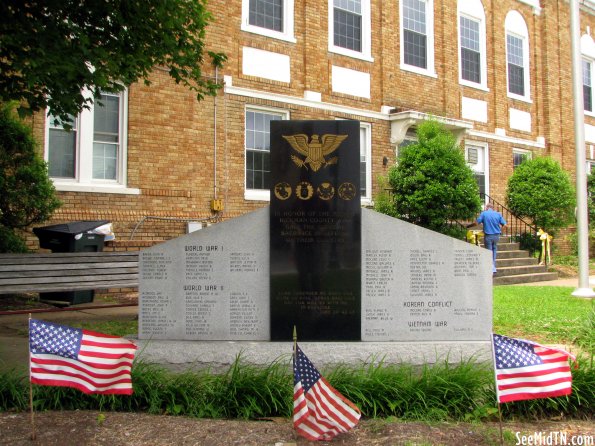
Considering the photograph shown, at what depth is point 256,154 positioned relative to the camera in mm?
13914

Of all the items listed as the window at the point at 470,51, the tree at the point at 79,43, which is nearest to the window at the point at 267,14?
the tree at the point at 79,43

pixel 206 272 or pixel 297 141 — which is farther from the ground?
pixel 297 141

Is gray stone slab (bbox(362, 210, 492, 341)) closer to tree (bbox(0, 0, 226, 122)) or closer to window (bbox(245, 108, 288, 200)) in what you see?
tree (bbox(0, 0, 226, 122))

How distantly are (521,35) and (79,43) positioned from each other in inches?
704

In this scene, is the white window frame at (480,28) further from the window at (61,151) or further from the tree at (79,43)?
the tree at (79,43)

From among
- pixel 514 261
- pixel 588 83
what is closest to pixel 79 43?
pixel 514 261

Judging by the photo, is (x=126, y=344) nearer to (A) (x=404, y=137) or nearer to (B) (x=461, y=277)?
(B) (x=461, y=277)

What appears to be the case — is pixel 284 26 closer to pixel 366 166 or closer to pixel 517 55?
pixel 366 166

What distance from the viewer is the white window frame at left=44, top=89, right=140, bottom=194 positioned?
440 inches

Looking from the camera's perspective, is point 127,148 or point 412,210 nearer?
point 127,148

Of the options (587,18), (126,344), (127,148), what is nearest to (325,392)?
(126,344)

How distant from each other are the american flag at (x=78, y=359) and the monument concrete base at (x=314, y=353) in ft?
3.44

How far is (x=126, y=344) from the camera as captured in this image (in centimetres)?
409

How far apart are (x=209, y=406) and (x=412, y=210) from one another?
10639 millimetres
